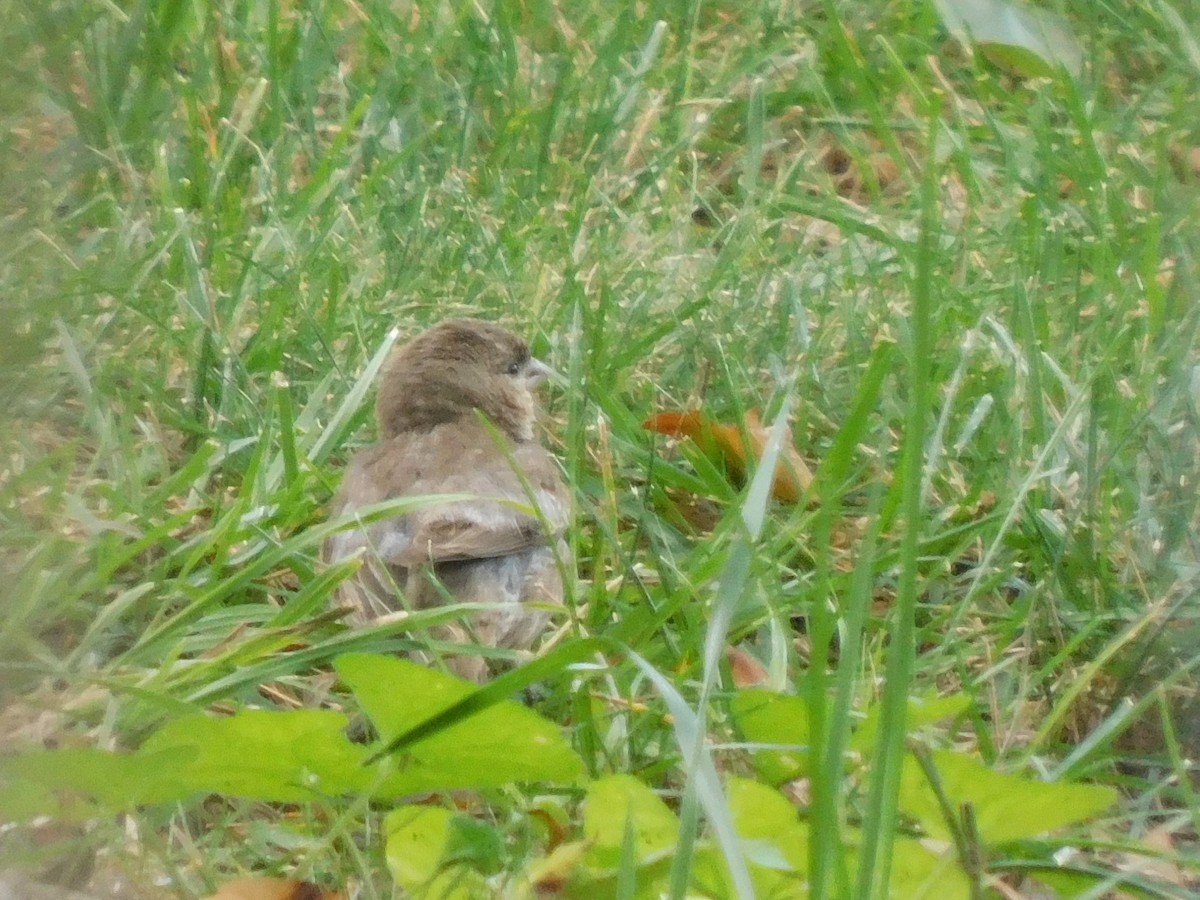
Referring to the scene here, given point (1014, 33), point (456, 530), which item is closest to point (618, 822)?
point (456, 530)

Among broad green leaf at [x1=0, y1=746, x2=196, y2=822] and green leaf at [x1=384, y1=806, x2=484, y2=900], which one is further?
green leaf at [x1=384, y1=806, x2=484, y2=900]

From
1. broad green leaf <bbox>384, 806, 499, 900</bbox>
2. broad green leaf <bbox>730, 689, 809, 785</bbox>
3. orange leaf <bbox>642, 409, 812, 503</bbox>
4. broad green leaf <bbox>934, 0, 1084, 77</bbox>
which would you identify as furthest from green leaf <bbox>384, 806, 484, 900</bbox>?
broad green leaf <bbox>934, 0, 1084, 77</bbox>

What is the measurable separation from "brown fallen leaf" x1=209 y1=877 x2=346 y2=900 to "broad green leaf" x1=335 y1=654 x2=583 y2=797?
0.71 ft

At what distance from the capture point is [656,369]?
4.83m

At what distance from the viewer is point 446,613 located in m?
3.22

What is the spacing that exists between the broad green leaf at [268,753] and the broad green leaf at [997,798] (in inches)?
31.3

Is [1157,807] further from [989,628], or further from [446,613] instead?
[446,613]

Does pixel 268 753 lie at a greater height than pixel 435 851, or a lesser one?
greater

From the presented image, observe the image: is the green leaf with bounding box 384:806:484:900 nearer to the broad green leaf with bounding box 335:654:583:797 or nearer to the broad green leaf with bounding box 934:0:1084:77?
the broad green leaf with bounding box 335:654:583:797

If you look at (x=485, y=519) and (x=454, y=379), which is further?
(x=454, y=379)

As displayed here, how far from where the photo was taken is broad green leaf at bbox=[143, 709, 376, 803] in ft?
8.20

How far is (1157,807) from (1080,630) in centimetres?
43

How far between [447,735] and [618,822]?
0.27m

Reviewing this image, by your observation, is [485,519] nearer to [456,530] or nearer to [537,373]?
[456,530]
